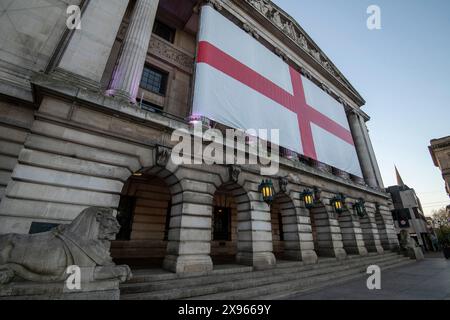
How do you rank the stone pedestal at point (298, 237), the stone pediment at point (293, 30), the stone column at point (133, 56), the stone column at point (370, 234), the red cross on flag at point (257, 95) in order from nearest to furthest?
the stone column at point (133, 56) → the red cross on flag at point (257, 95) → the stone pedestal at point (298, 237) → the stone column at point (370, 234) → the stone pediment at point (293, 30)

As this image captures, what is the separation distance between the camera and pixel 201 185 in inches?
375

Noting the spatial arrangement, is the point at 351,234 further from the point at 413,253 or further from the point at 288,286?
the point at 288,286

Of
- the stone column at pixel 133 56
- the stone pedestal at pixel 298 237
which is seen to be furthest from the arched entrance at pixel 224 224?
the stone column at pixel 133 56

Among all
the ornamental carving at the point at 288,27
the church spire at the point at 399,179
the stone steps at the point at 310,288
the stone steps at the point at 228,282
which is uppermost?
the ornamental carving at the point at 288,27

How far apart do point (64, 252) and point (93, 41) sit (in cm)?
904

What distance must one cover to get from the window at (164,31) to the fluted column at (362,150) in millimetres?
24492

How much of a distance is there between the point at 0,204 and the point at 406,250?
27.6m

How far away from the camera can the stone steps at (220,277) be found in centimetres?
635

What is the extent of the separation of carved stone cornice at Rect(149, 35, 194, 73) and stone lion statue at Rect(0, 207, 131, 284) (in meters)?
13.5

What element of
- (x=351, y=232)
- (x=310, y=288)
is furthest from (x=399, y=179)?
(x=310, y=288)

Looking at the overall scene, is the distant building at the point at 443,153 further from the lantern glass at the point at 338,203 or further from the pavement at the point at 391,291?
the pavement at the point at 391,291

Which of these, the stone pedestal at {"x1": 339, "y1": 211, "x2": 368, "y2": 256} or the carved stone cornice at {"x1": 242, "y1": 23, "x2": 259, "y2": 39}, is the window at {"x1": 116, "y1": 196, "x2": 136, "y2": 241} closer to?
the stone pedestal at {"x1": 339, "y1": 211, "x2": 368, "y2": 256}

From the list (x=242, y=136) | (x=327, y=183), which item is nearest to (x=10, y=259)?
(x=242, y=136)

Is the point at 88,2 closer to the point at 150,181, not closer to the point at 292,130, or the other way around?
the point at 150,181
